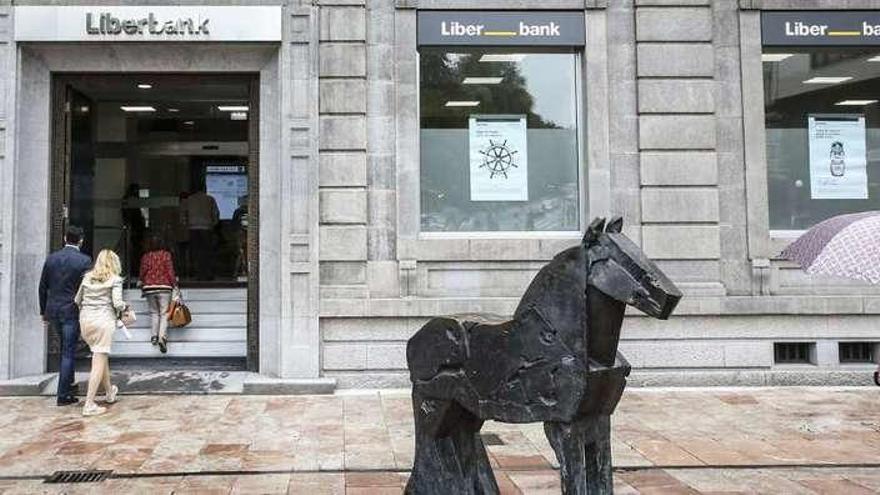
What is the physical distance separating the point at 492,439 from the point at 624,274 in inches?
157

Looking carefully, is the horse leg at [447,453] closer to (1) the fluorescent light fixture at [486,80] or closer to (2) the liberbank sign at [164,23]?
(1) the fluorescent light fixture at [486,80]

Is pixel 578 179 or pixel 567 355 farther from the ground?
pixel 578 179

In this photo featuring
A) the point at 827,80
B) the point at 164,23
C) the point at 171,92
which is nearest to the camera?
the point at 164,23

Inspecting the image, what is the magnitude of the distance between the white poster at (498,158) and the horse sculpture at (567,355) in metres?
6.32

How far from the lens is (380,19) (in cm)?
1040

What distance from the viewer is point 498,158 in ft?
35.6

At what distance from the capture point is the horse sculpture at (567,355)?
12.7 ft

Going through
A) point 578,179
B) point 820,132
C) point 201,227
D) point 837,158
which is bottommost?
point 201,227

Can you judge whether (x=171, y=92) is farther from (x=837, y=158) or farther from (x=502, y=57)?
(x=837, y=158)

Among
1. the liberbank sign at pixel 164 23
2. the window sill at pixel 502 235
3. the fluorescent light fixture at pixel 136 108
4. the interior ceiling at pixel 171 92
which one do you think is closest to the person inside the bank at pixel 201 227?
the interior ceiling at pixel 171 92

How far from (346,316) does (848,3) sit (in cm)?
939

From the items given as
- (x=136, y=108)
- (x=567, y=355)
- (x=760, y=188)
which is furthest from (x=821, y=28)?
(x=136, y=108)

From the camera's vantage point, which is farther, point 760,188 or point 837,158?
point 837,158

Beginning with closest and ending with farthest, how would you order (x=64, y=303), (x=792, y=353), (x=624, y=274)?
1. (x=624, y=274)
2. (x=64, y=303)
3. (x=792, y=353)
